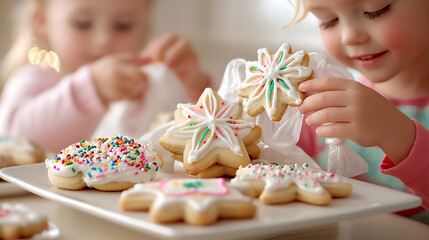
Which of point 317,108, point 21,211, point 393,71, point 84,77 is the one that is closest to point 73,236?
point 21,211

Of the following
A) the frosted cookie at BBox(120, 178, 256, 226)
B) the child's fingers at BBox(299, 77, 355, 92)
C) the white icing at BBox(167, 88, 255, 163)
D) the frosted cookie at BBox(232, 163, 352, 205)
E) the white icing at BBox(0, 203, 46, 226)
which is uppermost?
the child's fingers at BBox(299, 77, 355, 92)

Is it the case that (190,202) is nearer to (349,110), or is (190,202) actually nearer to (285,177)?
(285,177)

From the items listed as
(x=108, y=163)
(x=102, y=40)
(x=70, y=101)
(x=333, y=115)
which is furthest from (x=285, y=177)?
(x=102, y=40)

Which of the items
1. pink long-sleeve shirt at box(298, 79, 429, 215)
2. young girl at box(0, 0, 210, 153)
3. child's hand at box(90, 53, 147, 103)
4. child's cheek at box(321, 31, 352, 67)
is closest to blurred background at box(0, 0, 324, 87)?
young girl at box(0, 0, 210, 153)

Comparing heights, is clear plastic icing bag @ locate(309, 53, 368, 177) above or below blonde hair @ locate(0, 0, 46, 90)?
below

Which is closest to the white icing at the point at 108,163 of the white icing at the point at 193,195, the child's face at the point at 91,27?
the white icing at the point at 193,195

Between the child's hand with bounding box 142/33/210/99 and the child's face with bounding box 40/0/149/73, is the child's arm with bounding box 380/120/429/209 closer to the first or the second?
the child's hand with bounding box 142/33/210/99

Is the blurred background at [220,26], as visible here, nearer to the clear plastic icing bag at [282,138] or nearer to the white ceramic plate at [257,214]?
the clear plastic icing bag at [282,138]

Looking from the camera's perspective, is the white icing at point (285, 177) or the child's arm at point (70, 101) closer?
the white icing at point (285, 177)
